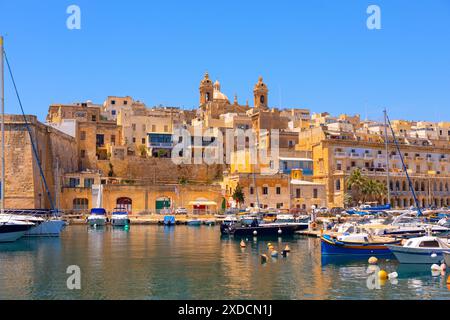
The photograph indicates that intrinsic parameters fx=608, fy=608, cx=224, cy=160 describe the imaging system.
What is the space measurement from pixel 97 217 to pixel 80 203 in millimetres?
6233

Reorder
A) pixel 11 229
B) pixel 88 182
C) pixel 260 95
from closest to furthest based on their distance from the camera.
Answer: pixel 11 229 < pixel 88 182 < pixel 260 95

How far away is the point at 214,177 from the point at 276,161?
8270 millimetres

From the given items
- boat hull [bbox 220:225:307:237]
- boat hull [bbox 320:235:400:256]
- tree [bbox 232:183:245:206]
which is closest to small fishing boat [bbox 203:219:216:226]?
tree [bbox 232:183:245:206]

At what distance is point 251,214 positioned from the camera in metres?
51.7

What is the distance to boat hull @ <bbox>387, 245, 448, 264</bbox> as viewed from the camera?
24.8 metres

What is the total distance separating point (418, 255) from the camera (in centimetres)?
2497

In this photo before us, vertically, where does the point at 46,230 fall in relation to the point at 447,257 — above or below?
above

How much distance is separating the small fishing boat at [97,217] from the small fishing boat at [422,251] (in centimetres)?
3153

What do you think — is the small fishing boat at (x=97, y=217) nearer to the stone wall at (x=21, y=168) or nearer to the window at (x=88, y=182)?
the stone wall at (x=21, y=168)

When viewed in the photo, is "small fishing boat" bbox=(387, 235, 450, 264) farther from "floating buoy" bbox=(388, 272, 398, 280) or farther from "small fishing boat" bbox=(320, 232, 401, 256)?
"small fishing boat" bbox=(320, 232, 401, 256)

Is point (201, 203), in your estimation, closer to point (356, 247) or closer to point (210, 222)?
point (210, 222)

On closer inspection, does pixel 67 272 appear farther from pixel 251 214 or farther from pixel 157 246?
pixel 251 214

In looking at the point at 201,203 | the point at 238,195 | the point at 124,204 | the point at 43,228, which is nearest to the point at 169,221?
the point at 201,203

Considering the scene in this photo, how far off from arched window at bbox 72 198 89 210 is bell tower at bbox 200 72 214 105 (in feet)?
113
